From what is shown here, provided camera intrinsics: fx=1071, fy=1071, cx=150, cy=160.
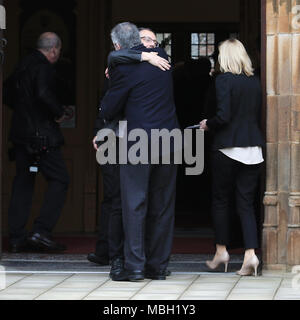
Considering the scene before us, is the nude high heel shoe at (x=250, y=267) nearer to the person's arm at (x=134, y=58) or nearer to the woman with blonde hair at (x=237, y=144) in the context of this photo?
the woman with blonde hair at (x=237, y=144)

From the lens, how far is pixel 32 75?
967 cm

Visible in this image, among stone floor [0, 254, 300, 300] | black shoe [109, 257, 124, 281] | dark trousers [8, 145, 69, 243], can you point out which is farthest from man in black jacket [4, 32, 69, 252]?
black shoe [109, 257, 124, 281]

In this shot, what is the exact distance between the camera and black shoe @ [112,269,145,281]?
7867 millimetres

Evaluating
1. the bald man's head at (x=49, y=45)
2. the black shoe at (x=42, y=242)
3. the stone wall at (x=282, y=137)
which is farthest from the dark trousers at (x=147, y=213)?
the bald man's head at (x=49, y=45)

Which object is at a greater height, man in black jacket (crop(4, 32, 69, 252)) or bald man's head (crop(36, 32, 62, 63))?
bald man's head (crop(36, 32, 62, 63))

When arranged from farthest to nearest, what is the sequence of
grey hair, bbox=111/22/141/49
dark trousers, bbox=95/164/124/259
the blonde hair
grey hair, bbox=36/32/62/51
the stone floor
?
grey hair, bbox=36/32/62/51 < the blonde hair < dark trousers, bbox=95/164/124/259 < grey hair, bbox=111/22/141/49 < the stone floor

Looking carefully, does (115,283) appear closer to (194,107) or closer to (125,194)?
(125,194)

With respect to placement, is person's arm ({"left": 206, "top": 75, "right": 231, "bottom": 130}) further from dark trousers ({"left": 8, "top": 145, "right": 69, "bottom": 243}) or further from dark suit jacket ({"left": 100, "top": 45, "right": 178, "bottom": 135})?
dark trousers ({"left": 8, "top": 145, "right": 69, "bottom": 243})

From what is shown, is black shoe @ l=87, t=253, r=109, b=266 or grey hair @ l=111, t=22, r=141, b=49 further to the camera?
black shoe @ l=87, t=253, r=109, b=266

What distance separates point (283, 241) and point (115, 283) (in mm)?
1424

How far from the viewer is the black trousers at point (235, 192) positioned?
8.23 meters

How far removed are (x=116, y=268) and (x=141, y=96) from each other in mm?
1303

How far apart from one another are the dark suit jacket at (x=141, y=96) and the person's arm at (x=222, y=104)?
444 mm

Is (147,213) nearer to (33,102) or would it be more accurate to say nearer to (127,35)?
(127,35)
